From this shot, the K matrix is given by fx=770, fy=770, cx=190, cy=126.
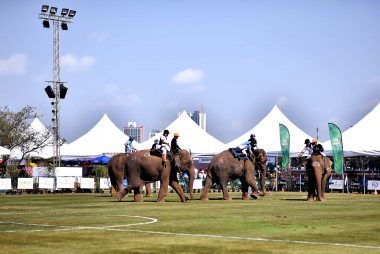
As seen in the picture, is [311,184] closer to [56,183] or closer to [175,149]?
[175,149]

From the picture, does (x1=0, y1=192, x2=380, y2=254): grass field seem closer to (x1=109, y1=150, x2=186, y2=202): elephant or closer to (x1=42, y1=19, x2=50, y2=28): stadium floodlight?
(x1=109, y1=150, x2=186, y2=202): elephant

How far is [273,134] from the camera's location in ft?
255

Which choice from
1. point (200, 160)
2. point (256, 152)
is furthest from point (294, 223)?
point (200, 160)

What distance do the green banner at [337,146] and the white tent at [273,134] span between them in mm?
12711

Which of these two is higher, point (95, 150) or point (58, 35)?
point (58, 35)

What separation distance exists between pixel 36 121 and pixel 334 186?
43.2 metres

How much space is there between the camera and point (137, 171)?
117 feet

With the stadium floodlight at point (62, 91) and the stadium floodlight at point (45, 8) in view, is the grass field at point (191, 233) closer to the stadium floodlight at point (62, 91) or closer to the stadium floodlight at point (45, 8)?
the stadium floodlight at point (62, 91)

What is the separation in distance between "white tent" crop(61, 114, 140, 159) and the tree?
308 centimetres

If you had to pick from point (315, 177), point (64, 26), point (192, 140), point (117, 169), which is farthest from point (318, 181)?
point (192, 140)

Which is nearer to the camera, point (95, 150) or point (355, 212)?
point (355, 212)

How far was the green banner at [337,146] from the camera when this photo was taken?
59.2 m

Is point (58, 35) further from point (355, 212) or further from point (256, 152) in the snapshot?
point (355, 212)

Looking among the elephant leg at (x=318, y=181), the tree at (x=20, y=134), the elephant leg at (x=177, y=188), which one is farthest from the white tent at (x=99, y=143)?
the elephant leg at (x=177, y=188)
